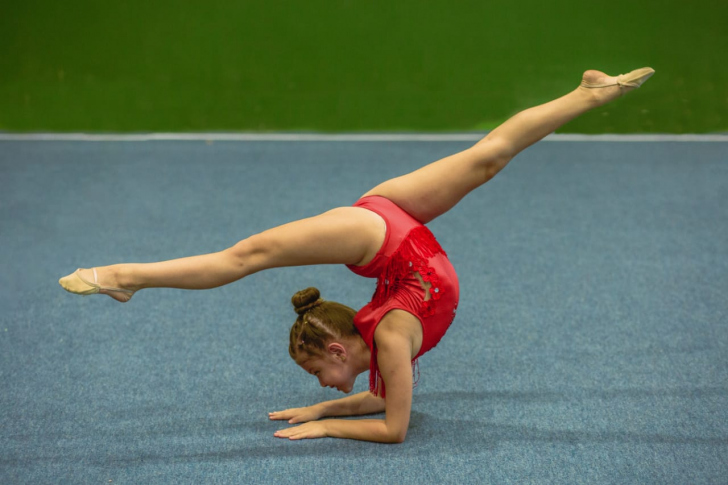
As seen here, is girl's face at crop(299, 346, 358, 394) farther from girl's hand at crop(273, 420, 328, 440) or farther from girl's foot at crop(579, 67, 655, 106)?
girl's foot at crop(579, 67, 655, 106)

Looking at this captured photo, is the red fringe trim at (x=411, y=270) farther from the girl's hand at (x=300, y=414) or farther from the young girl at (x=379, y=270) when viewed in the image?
the girl's hand at (x=300, y=414)

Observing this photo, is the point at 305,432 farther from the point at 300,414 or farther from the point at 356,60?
the point at 356,60

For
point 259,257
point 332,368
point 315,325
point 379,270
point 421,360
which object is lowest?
point 421,360

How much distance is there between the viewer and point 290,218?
383 cm

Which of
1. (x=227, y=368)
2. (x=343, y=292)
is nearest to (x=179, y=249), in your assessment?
(x=343, y=292)

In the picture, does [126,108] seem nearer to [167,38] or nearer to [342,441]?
[167,38]

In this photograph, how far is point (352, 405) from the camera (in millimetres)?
2188

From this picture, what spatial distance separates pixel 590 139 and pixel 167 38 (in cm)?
337

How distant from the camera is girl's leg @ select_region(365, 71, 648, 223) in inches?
79.6

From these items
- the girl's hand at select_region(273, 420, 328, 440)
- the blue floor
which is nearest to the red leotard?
the girl's hand at select_region(273, 420, 328, 440)

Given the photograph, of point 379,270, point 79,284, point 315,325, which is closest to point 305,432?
point 315,325

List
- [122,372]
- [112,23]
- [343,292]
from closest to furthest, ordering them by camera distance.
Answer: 1. [122,372]
2. [343,292]
3. [112,23]

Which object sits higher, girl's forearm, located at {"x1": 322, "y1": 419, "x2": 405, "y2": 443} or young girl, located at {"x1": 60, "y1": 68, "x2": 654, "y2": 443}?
young girl, located at {"x1": 60, "y1": 68, "x2": 654, "y2": 443}

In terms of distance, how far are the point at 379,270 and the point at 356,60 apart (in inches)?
144
